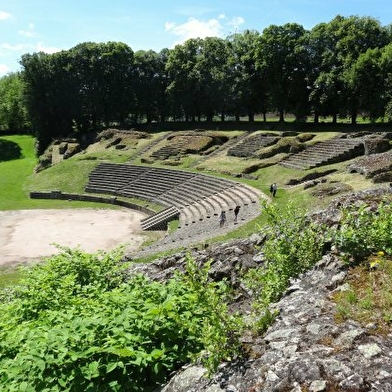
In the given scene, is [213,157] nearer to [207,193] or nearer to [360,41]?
[207,193]

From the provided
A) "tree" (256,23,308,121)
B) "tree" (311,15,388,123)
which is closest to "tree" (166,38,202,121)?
"tree" (256,23,308,121)

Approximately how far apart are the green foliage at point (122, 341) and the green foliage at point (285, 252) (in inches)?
56.8

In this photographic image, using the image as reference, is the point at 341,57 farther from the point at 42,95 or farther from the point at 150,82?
the point at 42,95

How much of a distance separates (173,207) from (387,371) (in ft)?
109

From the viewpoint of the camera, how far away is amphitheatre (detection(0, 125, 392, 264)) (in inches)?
1144

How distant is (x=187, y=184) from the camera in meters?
42.6

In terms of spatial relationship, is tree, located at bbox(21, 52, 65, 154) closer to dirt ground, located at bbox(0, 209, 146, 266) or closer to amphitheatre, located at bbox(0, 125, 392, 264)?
amphitheatre, located at bbox(0, 125, 392, 264)

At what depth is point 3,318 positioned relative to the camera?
29.0 feet

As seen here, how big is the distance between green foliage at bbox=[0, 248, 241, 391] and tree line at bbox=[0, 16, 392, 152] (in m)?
47.7

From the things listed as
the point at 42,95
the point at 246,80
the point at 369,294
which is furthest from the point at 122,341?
the point at 42,95

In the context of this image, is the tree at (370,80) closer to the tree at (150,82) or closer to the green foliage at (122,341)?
the tree at (150,82)

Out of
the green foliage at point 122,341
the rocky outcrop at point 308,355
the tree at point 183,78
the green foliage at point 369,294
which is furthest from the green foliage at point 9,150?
Answer: the green foliage at point 369,294

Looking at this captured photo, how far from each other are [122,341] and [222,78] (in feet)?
214

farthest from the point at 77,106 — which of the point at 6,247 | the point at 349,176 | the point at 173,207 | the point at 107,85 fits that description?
the point at 349,176
